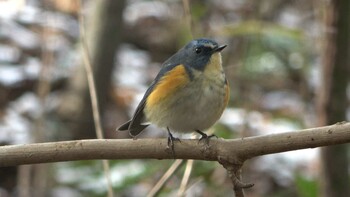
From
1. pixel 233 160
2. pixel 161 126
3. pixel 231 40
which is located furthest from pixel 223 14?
pixel 233 160

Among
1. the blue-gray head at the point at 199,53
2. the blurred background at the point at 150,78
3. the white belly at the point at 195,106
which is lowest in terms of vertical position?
the blurred background at the point at 150,78

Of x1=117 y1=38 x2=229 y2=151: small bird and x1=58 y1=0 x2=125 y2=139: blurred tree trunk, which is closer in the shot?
x1=117 y1=38 x2=229 y2=151: small bird

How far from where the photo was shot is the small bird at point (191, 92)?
3393 mm

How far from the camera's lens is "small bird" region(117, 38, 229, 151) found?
11.1 ft

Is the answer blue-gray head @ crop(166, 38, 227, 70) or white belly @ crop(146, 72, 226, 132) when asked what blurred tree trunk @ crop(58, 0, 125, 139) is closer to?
blue-gray head @ crop(166, 38, 227, 70)

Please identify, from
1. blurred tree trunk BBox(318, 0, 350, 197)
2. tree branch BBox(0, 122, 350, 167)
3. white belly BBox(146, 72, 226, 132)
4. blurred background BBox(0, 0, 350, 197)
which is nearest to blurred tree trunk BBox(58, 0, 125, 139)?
blurred background BBox(0, 0, 350, 197)

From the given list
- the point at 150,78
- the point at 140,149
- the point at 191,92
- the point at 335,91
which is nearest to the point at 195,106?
the point at 191,92

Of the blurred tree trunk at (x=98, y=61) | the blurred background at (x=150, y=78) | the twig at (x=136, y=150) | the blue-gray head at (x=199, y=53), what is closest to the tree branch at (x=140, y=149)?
the twig at (x=136, y=150)

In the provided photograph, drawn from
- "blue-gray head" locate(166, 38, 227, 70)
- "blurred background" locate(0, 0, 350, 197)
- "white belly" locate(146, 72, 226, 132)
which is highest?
"blue-gray head" locate(166, 38, 227, 70)

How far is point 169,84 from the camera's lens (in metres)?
3.42

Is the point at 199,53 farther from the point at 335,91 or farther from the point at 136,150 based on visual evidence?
the point at 136,150

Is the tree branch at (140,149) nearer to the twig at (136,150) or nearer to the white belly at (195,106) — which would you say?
the twig at (136,150)

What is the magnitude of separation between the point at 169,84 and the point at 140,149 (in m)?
0.82

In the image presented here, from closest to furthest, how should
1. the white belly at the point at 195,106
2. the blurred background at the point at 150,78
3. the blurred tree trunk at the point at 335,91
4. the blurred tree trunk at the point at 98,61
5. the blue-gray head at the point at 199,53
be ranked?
the white belly at the point at 195,106 < the blue-gray head at the point at 199,53 < the blurred tree trunk at the point at 335,91 < the blurred background at the point at 150,78 < the blurred tree trunk at the point at 98,61
